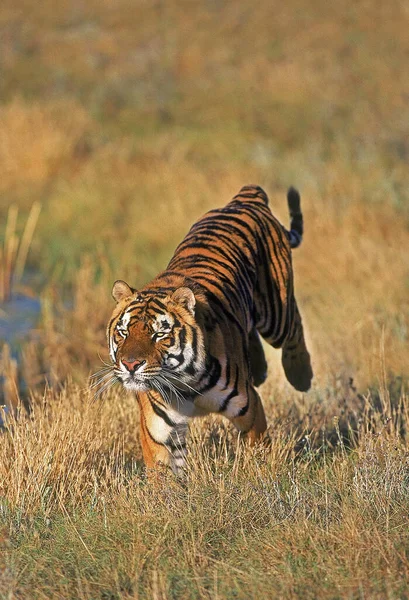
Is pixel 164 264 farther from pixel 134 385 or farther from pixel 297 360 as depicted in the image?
pixel 134 385

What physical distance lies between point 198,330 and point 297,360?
1.84 meters

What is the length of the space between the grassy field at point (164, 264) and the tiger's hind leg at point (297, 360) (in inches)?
4.9

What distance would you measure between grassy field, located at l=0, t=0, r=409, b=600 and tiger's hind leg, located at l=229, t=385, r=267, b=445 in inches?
3.8

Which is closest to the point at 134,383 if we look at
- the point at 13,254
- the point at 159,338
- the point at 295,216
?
the point at 159,338

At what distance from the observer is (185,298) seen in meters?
4.49

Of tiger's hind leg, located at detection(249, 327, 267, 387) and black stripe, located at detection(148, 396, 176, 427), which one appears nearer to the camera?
black stripe, located at detection(148, 396, 176, 427)

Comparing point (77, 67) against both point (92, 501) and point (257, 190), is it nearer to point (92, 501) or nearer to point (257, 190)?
point (257, 190)

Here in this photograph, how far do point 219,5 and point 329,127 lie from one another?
15858mm

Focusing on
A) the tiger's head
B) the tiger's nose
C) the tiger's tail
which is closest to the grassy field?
the tiger's head

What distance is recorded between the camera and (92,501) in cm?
440

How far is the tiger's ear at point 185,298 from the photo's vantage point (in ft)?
14.6

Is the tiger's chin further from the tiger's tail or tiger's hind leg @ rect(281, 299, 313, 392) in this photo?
the tiger's tail

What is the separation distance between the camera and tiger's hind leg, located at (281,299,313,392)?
6.17m

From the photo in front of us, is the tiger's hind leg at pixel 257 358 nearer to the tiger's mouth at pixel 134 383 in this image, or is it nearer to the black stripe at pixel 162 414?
the black stripe at pixel 162 414
